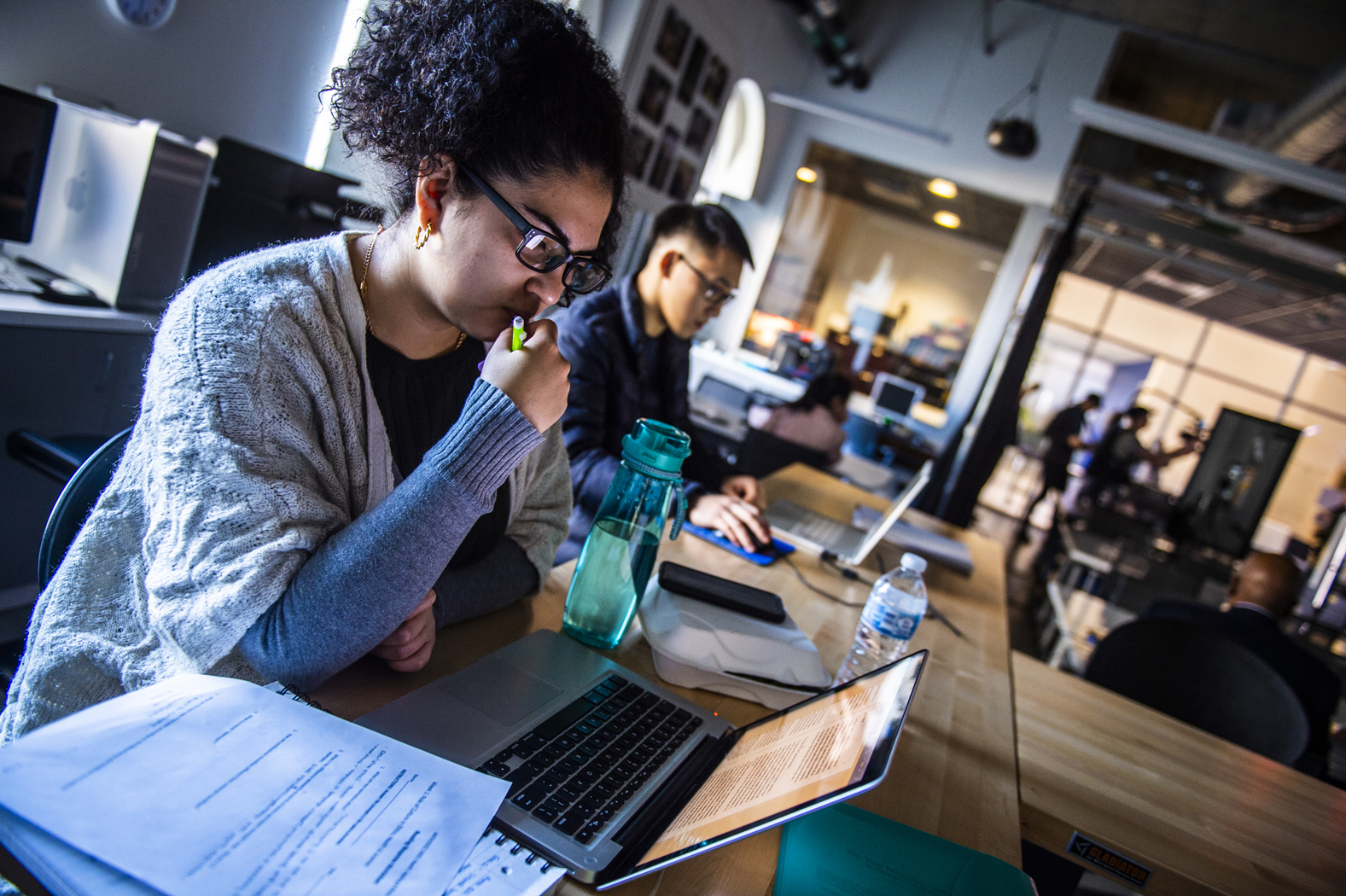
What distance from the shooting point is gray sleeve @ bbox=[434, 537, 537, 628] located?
1.00 metres

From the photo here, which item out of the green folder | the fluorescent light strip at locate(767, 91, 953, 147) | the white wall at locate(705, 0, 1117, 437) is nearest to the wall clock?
the green folder

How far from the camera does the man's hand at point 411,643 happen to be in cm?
87

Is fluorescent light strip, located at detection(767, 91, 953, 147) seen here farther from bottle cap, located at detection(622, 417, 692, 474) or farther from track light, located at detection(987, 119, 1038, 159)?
bottle cap, located at detection(622, 417, 692, 474)

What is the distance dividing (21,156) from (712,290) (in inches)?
69.6

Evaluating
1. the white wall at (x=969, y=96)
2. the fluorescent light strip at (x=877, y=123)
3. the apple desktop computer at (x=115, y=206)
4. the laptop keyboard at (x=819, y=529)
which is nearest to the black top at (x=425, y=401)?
the laptop keyboard at (x=819, y=529)

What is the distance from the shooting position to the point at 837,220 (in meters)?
7.80

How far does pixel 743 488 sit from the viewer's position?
80.2 inches

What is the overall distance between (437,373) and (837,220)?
7.29 metres

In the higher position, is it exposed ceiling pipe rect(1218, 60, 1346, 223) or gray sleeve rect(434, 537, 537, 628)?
exposed ceiling pipe rect(1218, 60, 1346, 223)

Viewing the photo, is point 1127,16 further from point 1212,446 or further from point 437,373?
point 437,373

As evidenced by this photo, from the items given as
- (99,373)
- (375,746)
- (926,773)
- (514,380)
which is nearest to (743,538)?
(926,773)

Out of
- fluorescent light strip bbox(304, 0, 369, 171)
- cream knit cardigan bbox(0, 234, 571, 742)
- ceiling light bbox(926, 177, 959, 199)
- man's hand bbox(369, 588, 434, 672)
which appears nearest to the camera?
cream knit cardigan bbox(0, 234, 571, 742)

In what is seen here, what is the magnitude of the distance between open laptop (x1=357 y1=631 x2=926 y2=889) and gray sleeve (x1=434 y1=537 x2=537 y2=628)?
0.31 ft

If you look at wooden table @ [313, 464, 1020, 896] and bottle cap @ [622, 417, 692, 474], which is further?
bottle cap @ [622, 417, 692, 474]
